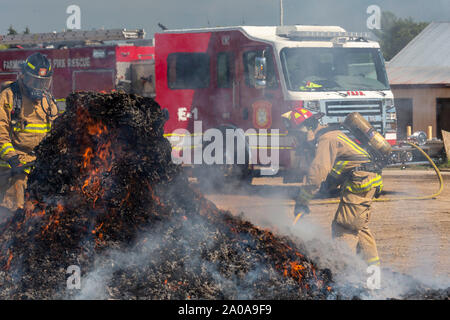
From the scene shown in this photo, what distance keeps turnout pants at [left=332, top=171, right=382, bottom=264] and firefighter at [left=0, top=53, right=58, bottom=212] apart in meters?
3.11

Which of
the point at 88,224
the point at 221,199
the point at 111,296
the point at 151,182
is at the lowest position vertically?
the point at 221,199

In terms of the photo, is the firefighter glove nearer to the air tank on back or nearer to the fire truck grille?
the air tank on back

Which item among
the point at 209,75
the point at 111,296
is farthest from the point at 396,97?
the point at 111,296

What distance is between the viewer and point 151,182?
4.26 metres

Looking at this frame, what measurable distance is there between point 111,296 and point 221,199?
5982mm

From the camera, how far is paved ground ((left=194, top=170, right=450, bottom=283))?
5.96 meters

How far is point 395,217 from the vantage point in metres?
8.09

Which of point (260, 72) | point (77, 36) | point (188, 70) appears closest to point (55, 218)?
point (260, 72)

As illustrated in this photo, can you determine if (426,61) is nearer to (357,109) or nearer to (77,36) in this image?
(357,109)

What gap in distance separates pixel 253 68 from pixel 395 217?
3.53m

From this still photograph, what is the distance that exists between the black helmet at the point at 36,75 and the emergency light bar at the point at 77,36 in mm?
5858

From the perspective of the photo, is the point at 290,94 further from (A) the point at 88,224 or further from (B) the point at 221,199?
(A) the point at 88,224

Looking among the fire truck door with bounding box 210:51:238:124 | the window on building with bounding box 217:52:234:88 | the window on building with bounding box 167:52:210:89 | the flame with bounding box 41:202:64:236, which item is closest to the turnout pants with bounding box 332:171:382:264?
the flame with bounding box 41:202:64:236

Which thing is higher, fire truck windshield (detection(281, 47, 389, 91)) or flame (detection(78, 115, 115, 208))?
fire truck windshield (detection(281, 47, 389, 91))
